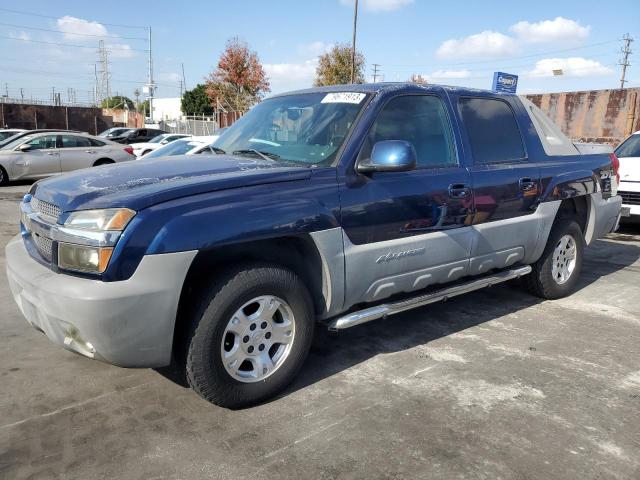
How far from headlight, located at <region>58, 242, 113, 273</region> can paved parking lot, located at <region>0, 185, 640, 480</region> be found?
90 centimetres

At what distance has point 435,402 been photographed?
3250 mm

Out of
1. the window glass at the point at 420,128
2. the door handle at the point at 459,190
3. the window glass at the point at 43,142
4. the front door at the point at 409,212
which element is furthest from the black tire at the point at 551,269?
the window glass at the point at 43,142

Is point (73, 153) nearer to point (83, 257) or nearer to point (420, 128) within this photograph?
point (420, 128)

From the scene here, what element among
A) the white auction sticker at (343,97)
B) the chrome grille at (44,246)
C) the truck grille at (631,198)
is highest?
the white auction sticker at (343,97)

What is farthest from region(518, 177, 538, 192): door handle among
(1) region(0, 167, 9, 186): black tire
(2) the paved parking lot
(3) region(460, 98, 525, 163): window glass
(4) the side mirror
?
(1) region(0, 167, 9, 186): black tire

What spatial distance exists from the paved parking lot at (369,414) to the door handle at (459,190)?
1.14 metres

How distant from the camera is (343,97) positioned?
382cm

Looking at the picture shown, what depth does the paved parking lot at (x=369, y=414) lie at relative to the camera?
2635 mm

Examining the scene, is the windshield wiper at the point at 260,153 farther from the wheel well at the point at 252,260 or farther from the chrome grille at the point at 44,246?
the chrome grille at the point at 44,246

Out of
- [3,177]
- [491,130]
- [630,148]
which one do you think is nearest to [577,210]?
[491,130]

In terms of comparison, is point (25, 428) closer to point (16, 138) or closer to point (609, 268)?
point (609, 268)

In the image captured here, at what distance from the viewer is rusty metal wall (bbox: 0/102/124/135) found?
29.7m

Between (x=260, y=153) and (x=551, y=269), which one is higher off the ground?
(x=260, y=153)

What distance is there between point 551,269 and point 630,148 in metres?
5.91
